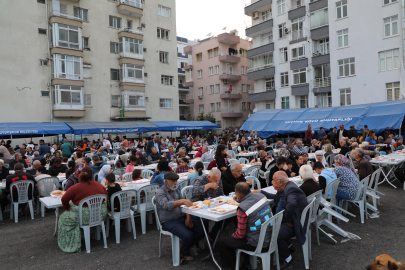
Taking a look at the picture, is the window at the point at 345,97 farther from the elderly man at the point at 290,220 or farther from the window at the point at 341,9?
the elderly man at the point at 290,220

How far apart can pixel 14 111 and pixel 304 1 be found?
3116cm

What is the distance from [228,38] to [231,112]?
11445 mm

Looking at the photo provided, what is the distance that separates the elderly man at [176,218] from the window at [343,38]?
1129 inches

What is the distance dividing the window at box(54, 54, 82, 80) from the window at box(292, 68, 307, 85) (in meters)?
23.1

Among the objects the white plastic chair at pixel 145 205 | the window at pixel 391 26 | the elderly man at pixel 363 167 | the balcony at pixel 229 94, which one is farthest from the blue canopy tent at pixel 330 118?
the white plastic chair at pixel 145 205

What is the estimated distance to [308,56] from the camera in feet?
104

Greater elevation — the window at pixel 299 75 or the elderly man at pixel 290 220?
the window at pixel 299 75

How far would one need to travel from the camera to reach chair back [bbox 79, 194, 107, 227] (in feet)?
18.5

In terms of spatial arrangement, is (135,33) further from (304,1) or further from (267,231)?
(267,231)

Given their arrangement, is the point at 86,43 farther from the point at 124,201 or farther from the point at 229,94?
the point at 124,201

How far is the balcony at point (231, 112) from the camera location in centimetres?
4566

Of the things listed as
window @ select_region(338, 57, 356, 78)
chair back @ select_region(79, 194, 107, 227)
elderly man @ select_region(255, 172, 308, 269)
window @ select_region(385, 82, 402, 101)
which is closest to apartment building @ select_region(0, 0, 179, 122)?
window @ select_region(338, 57, 356, 78)

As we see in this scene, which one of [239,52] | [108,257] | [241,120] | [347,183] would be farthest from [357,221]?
[239,52]

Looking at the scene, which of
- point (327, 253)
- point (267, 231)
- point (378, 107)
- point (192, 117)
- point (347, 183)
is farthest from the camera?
point (192, 117)
